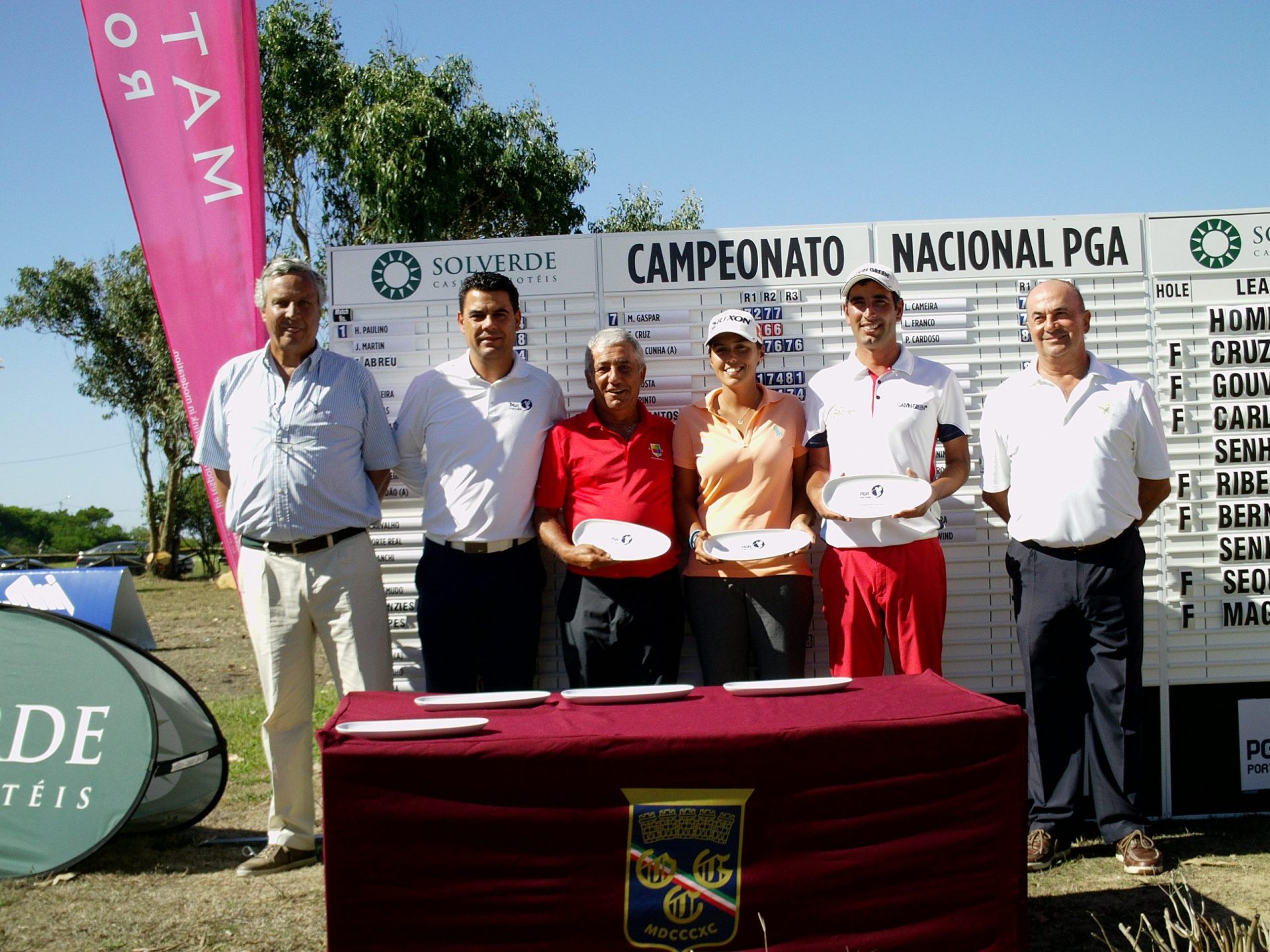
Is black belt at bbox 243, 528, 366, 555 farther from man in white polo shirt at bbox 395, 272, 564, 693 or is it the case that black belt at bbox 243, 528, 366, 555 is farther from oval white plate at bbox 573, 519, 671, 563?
oval white plate at bbox 573, 519, 671, 563

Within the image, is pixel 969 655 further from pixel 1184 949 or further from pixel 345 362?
pixel 345 362

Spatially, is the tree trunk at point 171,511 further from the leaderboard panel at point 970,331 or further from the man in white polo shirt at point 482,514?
the man in white polo shirt at point 482,514

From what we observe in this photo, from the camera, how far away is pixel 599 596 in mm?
3977

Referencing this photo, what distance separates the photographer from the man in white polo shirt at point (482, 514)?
13.3 feet

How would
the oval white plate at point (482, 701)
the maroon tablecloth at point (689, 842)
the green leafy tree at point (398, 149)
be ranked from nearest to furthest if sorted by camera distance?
the maroon tablecloth at point (689, 842)
the oval white plate at point (482, 701)
the green leafy tree at point (398, 149)

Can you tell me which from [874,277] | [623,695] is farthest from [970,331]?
[623,695]

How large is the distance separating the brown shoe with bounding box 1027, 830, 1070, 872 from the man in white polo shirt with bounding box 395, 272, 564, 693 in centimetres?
209

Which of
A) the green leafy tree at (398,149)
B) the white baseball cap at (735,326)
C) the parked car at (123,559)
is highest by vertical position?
the green leafy tree at (398,149)

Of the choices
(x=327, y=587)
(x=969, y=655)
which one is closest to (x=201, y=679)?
(x=327, y=587)

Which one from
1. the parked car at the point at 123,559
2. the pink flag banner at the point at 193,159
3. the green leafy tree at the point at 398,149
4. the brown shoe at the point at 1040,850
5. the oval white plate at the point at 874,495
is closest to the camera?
the oval white plate at the point at 874,495

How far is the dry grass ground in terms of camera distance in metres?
3.39

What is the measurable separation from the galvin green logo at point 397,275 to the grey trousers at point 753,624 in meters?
2.02

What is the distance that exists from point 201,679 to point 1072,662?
7660mm

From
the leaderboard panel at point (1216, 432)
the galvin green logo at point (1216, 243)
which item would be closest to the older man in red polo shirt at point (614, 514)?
the leaderboard panel at point (1216, 432)
